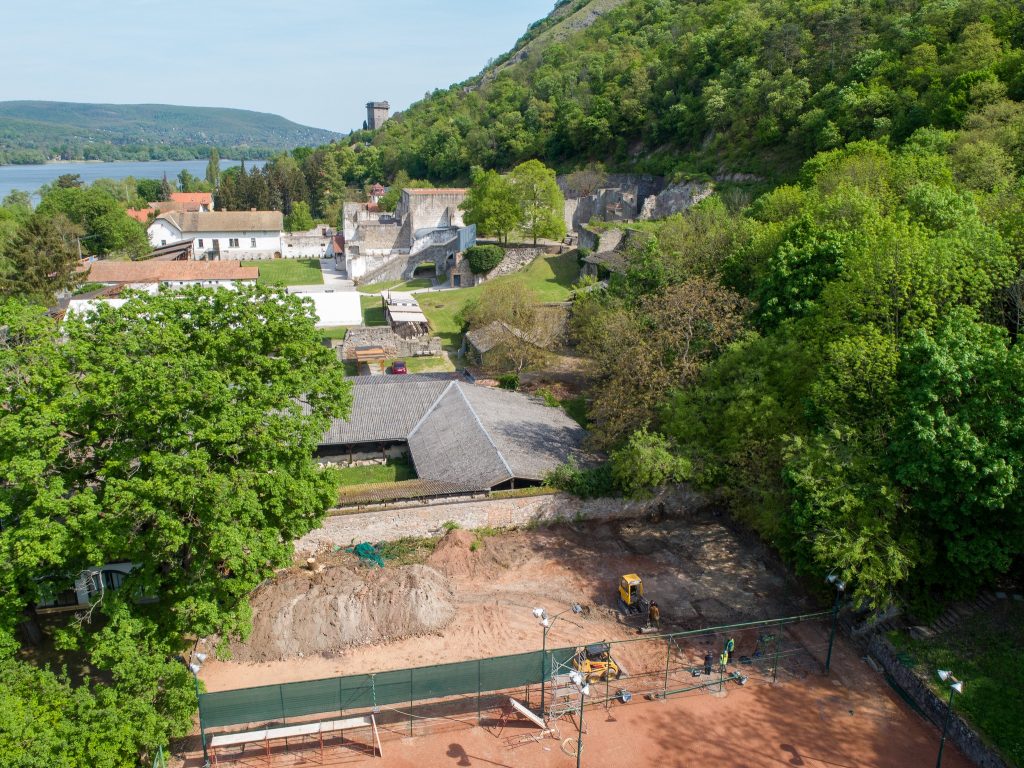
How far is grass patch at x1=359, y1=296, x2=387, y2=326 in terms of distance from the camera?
5194 cm

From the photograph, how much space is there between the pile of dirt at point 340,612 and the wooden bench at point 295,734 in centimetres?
299

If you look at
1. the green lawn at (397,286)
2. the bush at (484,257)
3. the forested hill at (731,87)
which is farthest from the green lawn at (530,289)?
the forested hill at (731,87)

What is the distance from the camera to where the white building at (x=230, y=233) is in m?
80.2

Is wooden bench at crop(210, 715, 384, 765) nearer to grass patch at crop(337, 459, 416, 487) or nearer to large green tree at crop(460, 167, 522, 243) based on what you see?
grass patch at crop(337, 459, 416, 487)

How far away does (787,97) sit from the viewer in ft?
189

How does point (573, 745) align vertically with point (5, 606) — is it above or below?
below

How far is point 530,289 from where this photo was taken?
4869cm

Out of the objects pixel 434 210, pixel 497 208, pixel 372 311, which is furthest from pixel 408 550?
pixel 434 210

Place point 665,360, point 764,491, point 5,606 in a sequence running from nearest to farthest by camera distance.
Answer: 1. point 5,606
2. point 764,491
3. point 665,360

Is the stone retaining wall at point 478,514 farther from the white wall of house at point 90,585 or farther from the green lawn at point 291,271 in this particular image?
the green lawn at point 291,271

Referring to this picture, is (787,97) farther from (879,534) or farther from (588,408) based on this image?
(879,534)

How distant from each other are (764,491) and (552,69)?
103m

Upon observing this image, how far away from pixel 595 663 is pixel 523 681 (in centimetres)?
202

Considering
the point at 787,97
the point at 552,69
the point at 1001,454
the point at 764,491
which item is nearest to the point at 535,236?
the point at 787,97
